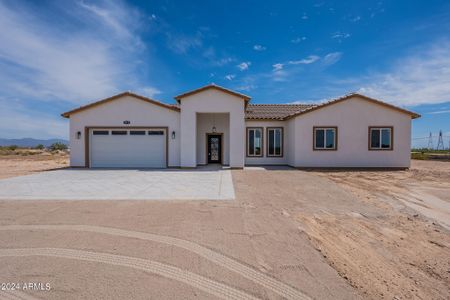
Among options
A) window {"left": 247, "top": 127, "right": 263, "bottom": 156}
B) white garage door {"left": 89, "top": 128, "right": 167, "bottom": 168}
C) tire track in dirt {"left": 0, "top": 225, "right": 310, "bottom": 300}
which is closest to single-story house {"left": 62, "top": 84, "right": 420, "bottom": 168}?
white garage door {"left": 89, "top": 128, "right": 167, "bottom": 168}

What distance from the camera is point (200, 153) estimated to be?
16.6m

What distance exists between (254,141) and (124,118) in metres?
8.95

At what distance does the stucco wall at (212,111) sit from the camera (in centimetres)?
1397

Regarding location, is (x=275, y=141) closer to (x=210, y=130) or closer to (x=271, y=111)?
(x=271, y=111)

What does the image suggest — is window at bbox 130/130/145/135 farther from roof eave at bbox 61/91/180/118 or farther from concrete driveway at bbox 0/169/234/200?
concrete driveway at bbox 0/169/234/200

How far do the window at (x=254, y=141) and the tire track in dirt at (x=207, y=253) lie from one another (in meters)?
12.5

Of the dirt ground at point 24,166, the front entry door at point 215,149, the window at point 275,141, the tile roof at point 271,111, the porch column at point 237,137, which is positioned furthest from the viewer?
the front entry door at point 215,149

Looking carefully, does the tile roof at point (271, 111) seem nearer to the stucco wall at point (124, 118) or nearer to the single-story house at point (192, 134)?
the single-story house at point (192, 134)

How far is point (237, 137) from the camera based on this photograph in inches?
551

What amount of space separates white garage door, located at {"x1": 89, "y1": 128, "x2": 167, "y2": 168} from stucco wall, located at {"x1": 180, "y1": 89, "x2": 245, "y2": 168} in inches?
76.4

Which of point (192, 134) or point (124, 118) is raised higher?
point (124, 118)

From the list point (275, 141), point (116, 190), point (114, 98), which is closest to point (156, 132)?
point (114, 98)

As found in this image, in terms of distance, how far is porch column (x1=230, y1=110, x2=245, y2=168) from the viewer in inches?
549

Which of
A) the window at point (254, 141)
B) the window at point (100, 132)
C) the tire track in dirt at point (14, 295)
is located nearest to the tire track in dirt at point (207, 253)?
the tire track in dirt at point (14, 295)
